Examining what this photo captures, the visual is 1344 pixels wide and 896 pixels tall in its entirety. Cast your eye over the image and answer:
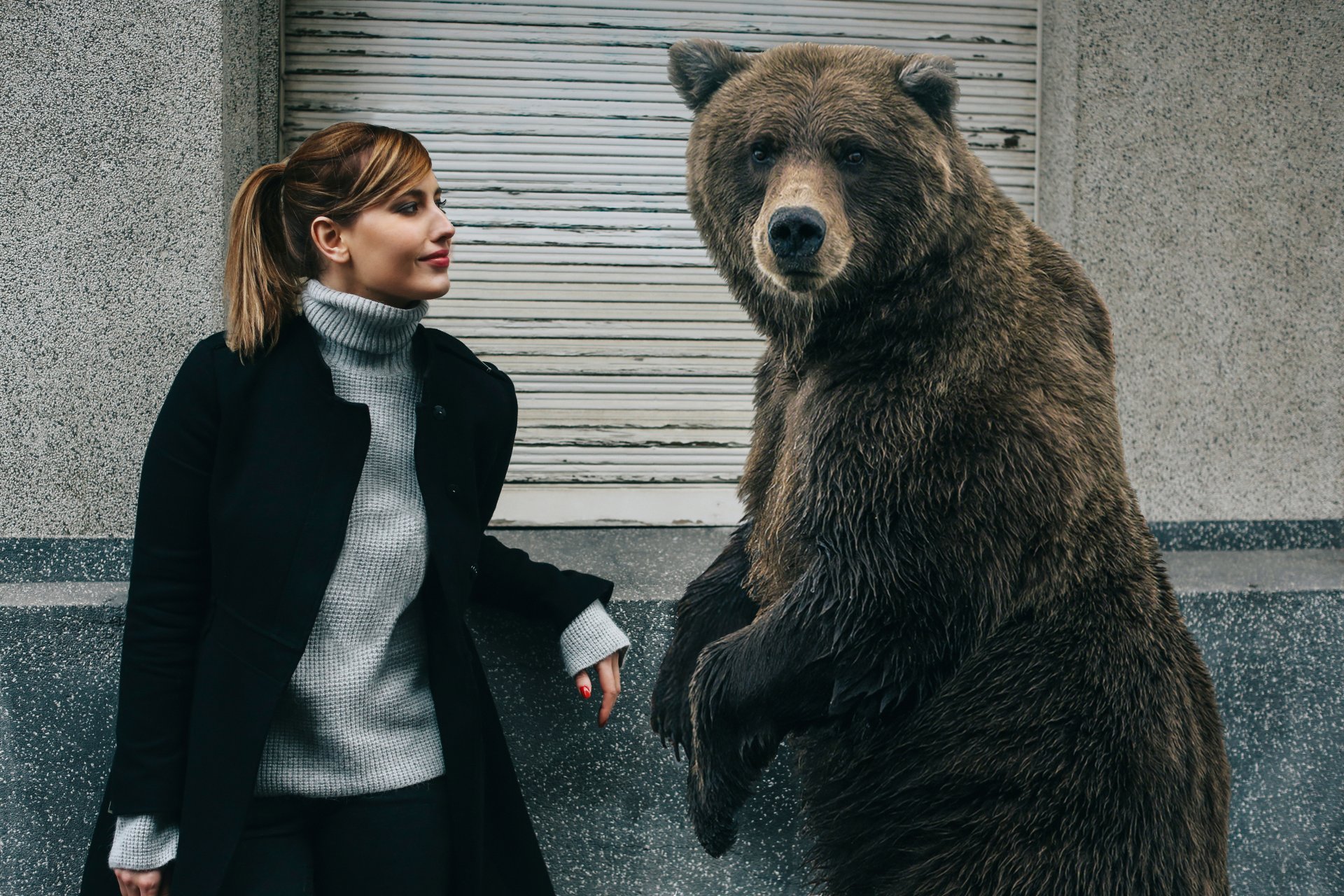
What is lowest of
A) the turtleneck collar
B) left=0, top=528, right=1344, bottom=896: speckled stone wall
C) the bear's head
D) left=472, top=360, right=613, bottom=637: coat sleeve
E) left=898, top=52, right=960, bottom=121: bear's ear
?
left=0, top=528, right=1344, bottom=896: speckled stone wall

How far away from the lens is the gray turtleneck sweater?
71.1 inches

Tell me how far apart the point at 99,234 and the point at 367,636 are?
4.92 feet

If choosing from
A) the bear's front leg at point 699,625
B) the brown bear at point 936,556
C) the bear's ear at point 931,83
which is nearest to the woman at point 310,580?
the bear's front leg at point 699,625

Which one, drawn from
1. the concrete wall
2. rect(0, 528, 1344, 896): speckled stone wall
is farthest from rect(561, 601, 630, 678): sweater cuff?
the concrete wall

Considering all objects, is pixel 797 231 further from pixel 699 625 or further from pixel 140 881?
pixel 140 881

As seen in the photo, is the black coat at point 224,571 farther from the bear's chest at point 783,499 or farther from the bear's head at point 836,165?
the bear's head at point 836,165

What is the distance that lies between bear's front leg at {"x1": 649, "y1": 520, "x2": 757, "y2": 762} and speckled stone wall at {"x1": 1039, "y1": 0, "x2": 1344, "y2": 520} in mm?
1580

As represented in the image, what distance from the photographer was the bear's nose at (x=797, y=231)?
64.7 inches

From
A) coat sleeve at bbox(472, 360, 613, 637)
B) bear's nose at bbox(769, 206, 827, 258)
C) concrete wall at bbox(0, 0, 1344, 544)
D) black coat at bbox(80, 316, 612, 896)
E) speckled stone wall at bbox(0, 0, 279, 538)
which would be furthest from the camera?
concrete wall at bbox(0, 0, 1344, 544)

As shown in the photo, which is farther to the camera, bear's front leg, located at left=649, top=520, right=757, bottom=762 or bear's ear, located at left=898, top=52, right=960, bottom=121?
bear's front leg, located at left=649, top=520, right=757, bottom=762

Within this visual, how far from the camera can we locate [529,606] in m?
2.22

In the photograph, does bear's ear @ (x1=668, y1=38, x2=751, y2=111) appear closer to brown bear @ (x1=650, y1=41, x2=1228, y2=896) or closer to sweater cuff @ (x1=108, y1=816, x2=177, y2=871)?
brown bear @ (x1=650, y1=41, x2=1228, y2=896)

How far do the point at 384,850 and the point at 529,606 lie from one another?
0.57 m

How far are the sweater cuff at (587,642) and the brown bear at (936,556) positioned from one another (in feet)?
1.22
